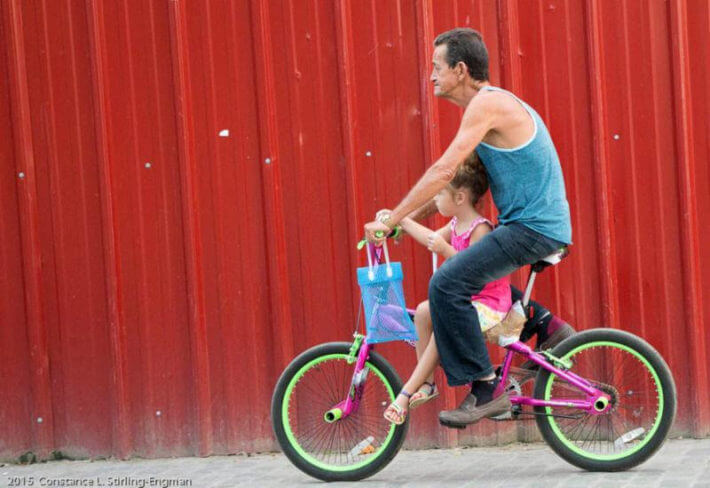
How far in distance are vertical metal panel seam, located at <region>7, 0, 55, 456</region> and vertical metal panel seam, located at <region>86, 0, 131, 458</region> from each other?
1.42 ft

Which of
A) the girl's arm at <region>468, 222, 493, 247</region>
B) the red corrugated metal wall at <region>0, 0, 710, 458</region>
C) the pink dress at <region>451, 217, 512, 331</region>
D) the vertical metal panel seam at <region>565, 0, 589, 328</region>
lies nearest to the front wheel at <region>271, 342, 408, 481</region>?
the pink dress at <region>451, 217, 512, 331</region>

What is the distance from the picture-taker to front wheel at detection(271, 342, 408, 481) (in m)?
5.71

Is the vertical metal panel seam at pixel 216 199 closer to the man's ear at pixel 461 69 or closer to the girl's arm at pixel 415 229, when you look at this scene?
the girl's arm at pixel 415 229

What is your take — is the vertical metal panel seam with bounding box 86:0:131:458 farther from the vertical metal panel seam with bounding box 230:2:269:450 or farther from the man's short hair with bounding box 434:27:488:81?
the man's short hair with bounding box 434:27:488:81

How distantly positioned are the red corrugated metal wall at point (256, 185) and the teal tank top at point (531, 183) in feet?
3.69

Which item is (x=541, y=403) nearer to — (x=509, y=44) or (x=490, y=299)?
(x=490, y=299)

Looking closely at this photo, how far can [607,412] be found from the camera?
5.50m

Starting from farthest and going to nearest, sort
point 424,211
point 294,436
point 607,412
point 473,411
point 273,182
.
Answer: point 273,182, point 294,436, point 424,211, point 607,412, point 473,411

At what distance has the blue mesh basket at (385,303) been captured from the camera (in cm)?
546

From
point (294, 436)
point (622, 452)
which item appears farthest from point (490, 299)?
point (294, 436)

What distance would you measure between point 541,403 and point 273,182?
6.98 feet

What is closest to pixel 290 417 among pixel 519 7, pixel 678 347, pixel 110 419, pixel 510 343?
pixel 510 343

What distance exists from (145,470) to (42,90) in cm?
233

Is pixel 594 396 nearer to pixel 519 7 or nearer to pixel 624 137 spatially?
pixel 624 137
